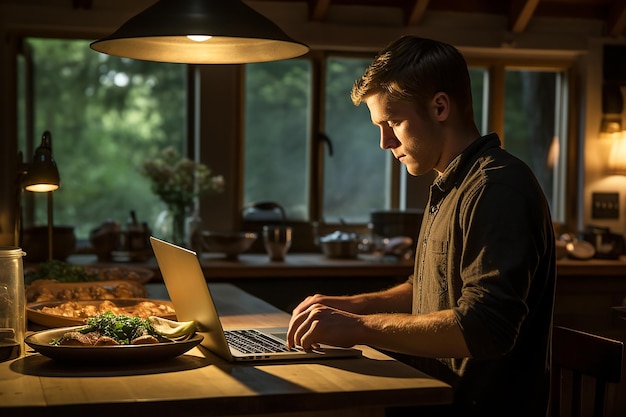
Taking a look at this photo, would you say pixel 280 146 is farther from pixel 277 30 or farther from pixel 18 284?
pixel 18 284

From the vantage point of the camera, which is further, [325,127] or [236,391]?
[325,127]

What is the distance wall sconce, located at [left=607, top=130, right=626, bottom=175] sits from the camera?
5508 millimetres

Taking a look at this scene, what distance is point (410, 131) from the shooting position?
2018 mm

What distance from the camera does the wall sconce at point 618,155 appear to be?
5508mm

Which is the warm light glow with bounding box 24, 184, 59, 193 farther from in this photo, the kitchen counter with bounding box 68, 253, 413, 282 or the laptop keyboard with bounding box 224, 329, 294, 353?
the kitchen counter with bounding box 68, 253, 413, 282

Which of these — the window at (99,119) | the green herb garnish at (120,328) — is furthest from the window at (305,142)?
the window at (99,119)

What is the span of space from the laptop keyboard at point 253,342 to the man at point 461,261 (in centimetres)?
7

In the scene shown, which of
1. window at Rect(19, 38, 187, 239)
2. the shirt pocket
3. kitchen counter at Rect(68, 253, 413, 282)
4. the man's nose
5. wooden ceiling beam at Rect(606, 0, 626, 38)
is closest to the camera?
the shirt pocket

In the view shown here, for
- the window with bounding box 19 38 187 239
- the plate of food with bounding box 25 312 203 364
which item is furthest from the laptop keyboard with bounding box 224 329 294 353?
the window with bounding box 19 38 187 239

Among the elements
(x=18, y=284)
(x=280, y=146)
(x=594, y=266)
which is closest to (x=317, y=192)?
(x=280, y=146)

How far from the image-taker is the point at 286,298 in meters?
4.62

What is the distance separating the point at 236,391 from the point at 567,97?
14.9 feet

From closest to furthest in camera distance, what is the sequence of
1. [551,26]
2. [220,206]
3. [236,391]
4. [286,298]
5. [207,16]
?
[236,391] < [207,16] < [286,298] < [220,206] < [551,26]

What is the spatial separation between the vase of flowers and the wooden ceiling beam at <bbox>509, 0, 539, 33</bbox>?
193cm
